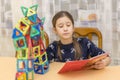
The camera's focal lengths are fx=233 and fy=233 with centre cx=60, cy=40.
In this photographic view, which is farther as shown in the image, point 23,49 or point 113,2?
point 113,2

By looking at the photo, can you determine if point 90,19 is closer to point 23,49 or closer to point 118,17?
point 118,17

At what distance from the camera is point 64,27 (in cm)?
151

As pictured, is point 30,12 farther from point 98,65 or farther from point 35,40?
point 98,65

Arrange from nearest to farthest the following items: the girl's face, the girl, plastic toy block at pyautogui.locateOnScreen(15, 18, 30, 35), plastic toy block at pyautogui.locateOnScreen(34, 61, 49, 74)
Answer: plastic toy block at pyautogui.locateOnScreen(15, 18, 30, 35), plastic toy block at pyautogui.locateOnScreen(34, 61, 49, 74), the girl's face, the girl

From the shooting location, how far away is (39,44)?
4.12 ft

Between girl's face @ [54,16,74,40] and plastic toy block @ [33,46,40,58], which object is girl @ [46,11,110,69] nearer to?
girl's face @ [54,16,74,40]

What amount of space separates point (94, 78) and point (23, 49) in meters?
0.40

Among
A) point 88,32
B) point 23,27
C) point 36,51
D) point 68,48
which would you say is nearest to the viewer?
point 23,27

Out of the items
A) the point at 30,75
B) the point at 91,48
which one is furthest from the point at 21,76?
the point at 91,48

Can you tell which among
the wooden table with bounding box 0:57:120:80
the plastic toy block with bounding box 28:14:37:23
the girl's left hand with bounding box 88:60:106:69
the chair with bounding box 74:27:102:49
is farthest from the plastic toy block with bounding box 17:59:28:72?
the chair with bounding box 74:27:102:49

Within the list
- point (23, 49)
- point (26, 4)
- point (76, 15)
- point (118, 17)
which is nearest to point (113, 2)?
point (118, 17)

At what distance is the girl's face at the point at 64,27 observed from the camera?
4.93ft

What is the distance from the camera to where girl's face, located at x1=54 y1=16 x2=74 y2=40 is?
150 centimetres

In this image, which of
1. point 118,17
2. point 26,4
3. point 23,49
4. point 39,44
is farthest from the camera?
point 26,4
